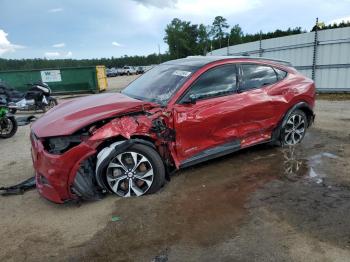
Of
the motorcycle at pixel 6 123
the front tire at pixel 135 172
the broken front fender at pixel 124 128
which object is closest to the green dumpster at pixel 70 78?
the motorcycle at pixel 6 123

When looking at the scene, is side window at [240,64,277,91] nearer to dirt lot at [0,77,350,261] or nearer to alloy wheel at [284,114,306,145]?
alloy wheel at [284,114,306,145]

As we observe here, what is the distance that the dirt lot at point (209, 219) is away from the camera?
9.73 feet

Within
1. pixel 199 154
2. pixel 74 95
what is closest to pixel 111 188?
pixel 199 154

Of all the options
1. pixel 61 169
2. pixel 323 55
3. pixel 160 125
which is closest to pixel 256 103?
pixel 160 125

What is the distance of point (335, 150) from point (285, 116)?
109cm

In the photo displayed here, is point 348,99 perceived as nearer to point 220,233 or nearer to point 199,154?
point 199,154

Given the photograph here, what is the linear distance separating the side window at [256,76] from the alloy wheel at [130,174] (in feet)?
6.62

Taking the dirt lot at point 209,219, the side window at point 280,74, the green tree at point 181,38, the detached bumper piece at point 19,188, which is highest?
the green tree at point 181,38

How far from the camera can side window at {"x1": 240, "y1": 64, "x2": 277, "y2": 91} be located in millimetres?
5023

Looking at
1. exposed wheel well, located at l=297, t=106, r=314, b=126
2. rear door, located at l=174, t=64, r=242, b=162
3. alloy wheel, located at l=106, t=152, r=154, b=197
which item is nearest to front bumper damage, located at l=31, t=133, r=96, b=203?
alloy wheel, located at l=106, t=152, r=154, b=197

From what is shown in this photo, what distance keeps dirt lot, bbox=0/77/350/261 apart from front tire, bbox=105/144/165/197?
14cm

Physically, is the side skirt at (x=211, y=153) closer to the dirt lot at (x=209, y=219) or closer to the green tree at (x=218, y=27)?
the dirt lot at (x=209, y=219)

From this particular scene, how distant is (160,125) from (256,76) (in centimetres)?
202

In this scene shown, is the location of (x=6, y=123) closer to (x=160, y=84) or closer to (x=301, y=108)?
(x=160, y=84)
